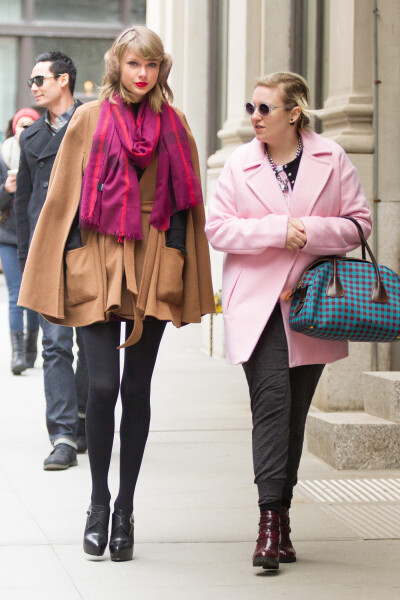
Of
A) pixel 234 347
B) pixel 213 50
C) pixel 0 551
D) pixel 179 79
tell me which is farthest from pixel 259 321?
pixel 179 79

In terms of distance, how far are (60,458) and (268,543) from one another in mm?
2210

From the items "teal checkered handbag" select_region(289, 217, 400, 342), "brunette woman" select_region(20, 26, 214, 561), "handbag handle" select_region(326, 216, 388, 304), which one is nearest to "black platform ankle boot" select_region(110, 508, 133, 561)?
"brunette woman" select_region(20, 26, 214, 561)

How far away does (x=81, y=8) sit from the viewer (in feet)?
100

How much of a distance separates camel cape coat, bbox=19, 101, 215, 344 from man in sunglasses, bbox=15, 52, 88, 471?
67.9 inches

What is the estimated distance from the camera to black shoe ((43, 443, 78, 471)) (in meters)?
6.48

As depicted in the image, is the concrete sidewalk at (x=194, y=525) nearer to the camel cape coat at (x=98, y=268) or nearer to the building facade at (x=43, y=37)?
the camel cape coat at (x=98, y=268)

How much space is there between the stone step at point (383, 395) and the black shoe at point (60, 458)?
Result: 1717 mm

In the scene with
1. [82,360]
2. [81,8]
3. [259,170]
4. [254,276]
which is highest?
[81,8]

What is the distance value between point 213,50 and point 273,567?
11.1 m

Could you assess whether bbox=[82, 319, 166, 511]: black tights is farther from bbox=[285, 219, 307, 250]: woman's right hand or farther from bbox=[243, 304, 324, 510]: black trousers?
bbox=[285, 219, 307, 250]: woman's right hand

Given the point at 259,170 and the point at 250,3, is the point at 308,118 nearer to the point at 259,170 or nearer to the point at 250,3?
the point at 259,170

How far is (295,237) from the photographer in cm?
455

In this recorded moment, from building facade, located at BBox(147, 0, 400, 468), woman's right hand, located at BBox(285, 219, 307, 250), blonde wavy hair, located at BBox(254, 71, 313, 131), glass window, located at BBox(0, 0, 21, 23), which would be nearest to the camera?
woman's right hand, located at BBox(285, 219, 307, 250)

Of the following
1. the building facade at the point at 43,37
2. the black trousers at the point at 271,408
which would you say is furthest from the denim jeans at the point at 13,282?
the building facade at the point at 43,37
